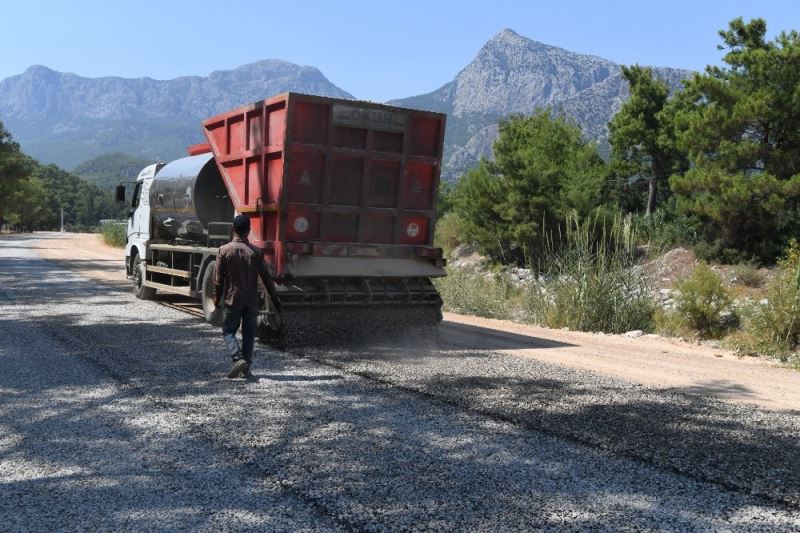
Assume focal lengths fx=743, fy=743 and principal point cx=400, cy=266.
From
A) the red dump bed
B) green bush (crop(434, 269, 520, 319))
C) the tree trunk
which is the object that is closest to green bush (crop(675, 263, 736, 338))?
green bush (crop(434, 269, 520, 319))

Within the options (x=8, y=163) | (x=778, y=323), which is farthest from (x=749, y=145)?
(x=8, y=163)

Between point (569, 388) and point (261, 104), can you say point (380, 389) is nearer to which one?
point (569, 388)

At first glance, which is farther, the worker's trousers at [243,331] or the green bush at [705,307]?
the green bush at [705,307]

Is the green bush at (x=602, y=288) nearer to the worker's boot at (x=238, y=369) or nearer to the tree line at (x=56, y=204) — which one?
the worker's boot at (x=238, y=369)

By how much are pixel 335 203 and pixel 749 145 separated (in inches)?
800

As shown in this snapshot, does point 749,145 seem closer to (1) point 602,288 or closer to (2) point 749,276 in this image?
(2) point 749,276

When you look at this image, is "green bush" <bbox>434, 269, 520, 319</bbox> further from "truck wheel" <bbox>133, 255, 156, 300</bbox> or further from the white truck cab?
the white truck cab

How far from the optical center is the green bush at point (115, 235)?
1791 inches

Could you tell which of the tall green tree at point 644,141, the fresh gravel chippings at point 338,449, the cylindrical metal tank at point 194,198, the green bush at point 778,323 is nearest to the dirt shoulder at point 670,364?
the green bush at point 778,323

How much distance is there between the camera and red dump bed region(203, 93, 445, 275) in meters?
9.50

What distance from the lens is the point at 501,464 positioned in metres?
4.90

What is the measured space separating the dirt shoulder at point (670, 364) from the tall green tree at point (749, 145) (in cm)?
1556

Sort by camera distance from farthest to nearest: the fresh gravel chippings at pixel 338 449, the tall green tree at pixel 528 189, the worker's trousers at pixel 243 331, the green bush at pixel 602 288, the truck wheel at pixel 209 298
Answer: the tall green tree at pixel 528 189, the green bush at pixel 602 288, the truck wheel at pixel 209 298, the worker's trousers at pixel 243 331, the fresh gravel chippings at pixel 338 449

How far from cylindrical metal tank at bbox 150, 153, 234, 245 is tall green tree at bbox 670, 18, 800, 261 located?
1912cm
